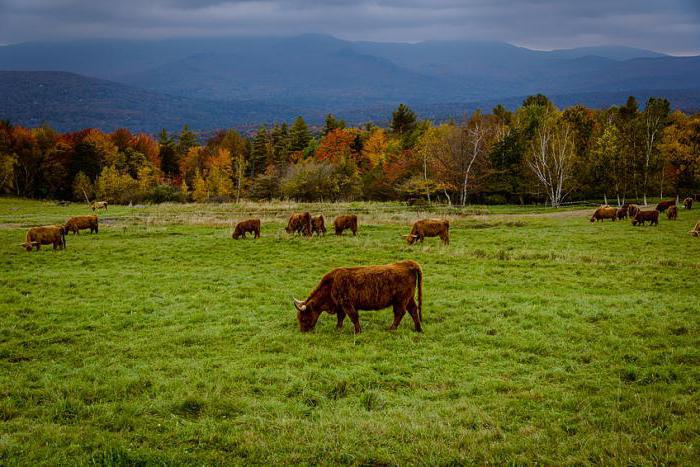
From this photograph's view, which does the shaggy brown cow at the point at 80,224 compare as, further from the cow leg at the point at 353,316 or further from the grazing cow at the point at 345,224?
the cow leg at the point at 353,316

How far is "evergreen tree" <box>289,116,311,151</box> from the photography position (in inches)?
3797

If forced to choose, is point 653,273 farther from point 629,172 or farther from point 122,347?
point 629,172

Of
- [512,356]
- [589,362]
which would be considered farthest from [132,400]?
[589,362]

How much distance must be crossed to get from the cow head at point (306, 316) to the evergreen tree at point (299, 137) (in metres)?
86.4

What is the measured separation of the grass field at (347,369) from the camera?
260 inches

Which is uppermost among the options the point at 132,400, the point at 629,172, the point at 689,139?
the point at 689,139

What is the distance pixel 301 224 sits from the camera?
97.4 ft

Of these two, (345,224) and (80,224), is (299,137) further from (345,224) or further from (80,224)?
(345,224)

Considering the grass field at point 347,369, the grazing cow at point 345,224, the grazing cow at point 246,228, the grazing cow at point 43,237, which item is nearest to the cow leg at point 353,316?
the grass field at point 347,369

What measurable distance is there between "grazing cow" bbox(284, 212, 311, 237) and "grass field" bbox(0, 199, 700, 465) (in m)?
9.01

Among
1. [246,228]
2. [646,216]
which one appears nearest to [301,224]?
[246,228]

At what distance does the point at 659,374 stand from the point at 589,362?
4.05 feet

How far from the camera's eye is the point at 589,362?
966cm

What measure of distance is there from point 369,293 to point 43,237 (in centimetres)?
2072
